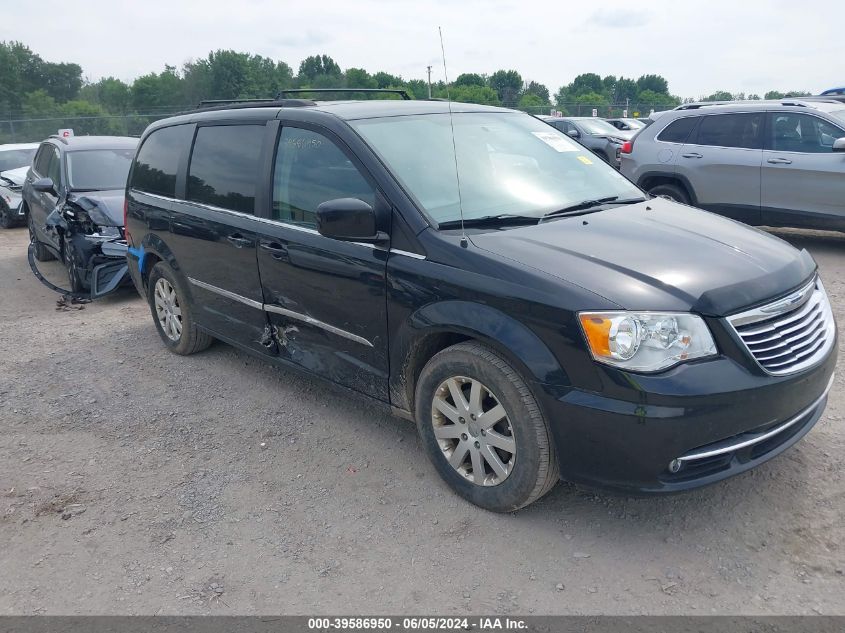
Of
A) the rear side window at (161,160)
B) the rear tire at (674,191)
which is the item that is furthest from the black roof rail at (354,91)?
the rear tire at (674,191)

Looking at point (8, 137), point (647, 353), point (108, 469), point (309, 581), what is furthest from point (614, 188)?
point (8, 137)

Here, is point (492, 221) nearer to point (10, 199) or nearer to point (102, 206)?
point (102, 206)

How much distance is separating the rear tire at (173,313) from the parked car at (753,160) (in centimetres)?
Result: 612

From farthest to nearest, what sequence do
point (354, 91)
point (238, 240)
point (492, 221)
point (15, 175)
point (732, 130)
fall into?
1. point (15, 175)
2. point (732, 130)
3. point (354, 91)
4. point (238, 240)
5. point (492, 221)

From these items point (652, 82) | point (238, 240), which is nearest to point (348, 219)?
point (238, 240)

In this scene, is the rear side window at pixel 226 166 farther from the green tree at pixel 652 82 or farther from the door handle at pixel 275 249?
the green tree at pixel 652 82

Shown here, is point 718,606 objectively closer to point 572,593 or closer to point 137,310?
point 572,593

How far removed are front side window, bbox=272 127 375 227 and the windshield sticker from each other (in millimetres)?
1349

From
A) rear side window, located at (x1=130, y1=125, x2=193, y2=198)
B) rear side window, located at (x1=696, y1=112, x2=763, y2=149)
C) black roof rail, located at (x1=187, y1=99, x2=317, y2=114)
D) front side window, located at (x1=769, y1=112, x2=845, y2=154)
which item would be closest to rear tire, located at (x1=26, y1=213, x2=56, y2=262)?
rear side window, located at (x1=130, y1=125, x2=193, y2=198)

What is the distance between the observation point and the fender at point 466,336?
2.94 metres

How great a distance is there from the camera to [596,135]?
17.5m

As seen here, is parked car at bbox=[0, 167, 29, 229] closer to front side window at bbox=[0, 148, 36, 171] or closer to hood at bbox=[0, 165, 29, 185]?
hood at bbox=[0, 165, 29, 185]

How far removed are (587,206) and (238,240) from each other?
6.89 feet

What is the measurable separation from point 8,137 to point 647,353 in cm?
3550
